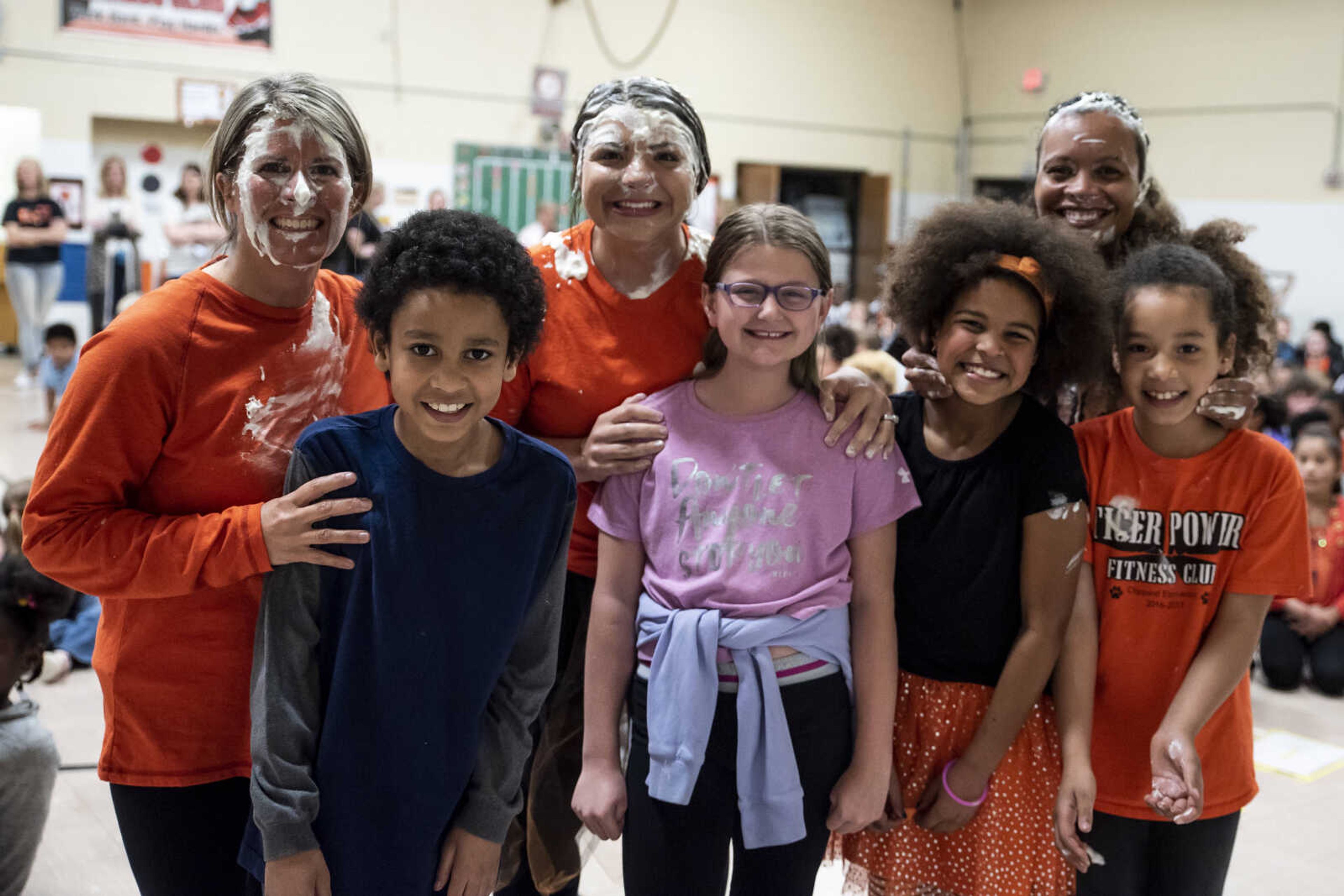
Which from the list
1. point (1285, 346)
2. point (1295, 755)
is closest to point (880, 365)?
point (1295, 755)

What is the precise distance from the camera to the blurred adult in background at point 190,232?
9.18m

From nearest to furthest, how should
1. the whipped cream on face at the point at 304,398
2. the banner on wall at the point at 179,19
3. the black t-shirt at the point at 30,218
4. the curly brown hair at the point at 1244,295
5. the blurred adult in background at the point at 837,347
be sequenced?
1. the whipped cream on face at the point at 304,398
2. the curly brown hair at the point at 1244,295
3. the blurred adult in background at the point at 837,347
4. the black t-shirt at the point at 30,218
5. the banner on wall at the point at 179,19

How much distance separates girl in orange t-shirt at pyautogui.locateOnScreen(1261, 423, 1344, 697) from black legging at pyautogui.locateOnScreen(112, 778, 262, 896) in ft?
13.6

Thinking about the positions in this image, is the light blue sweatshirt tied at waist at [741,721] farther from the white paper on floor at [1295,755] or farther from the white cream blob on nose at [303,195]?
the white paper on floor at [1295,755]

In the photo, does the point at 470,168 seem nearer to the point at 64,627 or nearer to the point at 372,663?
the point at 64,627

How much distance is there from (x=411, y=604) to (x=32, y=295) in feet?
30.4

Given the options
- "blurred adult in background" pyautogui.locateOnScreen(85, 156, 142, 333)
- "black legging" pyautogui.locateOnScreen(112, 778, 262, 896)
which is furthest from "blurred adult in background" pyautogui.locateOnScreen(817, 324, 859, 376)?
"blurred adult in background" pyautogui.locateOnScreen(85, 156, 142, 333)

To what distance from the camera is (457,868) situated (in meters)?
1.55

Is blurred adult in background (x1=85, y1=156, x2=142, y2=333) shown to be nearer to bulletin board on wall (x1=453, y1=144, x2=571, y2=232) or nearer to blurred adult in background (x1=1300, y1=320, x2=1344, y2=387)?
bulletin board on wall (x1=453, y1=144, x2=571, y2=232)

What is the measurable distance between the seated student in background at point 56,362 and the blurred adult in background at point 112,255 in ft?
4.12

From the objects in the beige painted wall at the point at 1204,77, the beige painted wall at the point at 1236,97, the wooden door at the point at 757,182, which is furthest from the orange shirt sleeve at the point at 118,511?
the wooden door at the point at 757,182

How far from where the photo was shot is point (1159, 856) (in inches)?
72.2

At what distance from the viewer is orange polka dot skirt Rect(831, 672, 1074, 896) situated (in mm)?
1797

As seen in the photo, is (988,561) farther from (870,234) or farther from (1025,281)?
(870,234)
